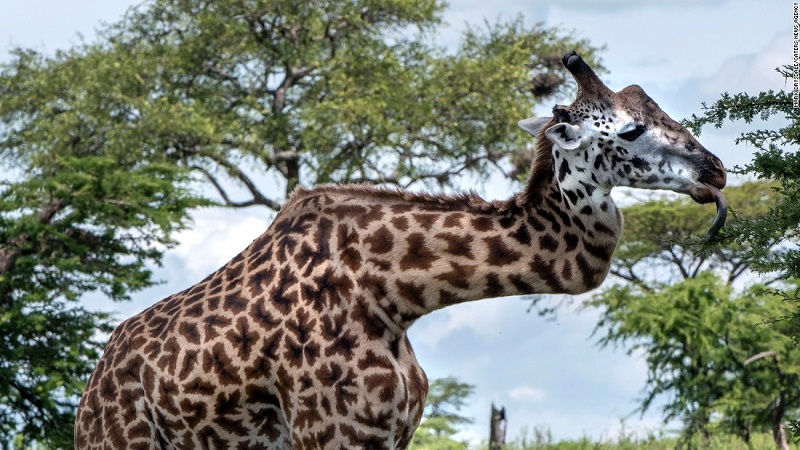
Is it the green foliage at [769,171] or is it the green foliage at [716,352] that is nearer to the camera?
the green foliage at [769,171]

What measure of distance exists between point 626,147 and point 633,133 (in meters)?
0.07

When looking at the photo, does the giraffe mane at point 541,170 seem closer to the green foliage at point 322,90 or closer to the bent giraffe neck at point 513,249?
the bent giraffe neck at point 513,249

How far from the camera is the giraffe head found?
5637mm

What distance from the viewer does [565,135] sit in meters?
5.71

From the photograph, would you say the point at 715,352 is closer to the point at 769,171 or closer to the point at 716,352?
the point at 716,352

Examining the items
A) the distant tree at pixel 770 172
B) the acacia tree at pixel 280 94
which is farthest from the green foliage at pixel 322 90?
the distant tree at pixel 770 172

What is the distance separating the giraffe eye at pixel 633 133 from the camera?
18.7 feet

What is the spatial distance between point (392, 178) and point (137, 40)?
333 inches

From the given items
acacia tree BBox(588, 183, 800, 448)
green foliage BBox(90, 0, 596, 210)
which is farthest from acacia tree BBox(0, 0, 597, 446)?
acacia tree BBox(588, 183, 800, 448)

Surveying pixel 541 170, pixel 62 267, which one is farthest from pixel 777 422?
pixel 541 170

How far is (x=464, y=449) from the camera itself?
18656mm

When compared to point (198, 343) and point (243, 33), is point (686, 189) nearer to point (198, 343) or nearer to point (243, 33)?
point (198, 343)

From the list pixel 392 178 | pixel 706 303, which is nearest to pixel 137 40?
pixel 392 178

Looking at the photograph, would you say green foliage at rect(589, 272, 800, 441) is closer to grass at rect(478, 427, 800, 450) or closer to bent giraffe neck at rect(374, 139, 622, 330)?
grass at rect(478, 427, 800, 450)
